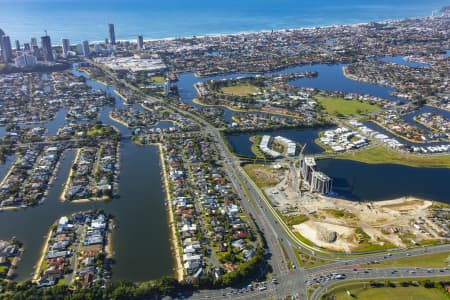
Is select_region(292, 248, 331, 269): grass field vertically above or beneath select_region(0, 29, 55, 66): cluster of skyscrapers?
beneath

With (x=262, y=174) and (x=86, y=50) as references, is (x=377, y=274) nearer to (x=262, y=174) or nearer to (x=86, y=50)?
(x=262, y=174)

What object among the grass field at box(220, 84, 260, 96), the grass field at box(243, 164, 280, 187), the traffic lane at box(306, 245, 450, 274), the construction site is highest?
the grass field at box(220, 84, 260, 96)

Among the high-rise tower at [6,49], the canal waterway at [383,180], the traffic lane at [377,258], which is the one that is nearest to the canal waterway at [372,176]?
the canal waterway at [383,180]

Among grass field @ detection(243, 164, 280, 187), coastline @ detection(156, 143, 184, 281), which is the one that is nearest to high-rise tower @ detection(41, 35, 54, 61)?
coastline @ detection(156, 143, 184, 281)

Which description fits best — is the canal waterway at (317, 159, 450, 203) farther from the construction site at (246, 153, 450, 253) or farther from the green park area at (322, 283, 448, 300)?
the green park area at (322, 283, 448, 300)

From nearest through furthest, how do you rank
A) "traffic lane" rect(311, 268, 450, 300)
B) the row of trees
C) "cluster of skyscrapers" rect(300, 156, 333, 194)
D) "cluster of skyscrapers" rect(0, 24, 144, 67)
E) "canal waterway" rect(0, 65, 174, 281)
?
the row of trees
"traffic lane" rect(311, 268, 450, 300)
"canal waterway" rect(0, 65, 174, 281)
"cluster of skyscrapers" rect(300, 156, 333, 194)
"cluster of skyscrapers" rect(0, 24, 144, 67)

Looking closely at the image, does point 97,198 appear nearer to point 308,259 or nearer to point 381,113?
point 308,259
